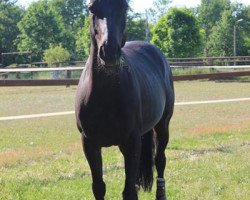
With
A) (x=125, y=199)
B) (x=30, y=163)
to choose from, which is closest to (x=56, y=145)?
(x=30, y=163)

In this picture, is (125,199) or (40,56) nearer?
(125,199)

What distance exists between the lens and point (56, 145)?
7762 millimetres

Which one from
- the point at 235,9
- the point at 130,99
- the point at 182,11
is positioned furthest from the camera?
the point at 235,9

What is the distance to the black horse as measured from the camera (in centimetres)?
272

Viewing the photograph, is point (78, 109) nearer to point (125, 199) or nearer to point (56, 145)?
point (125, 199)

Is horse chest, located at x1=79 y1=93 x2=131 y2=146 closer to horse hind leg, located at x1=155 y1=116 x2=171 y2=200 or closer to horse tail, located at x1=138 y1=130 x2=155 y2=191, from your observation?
horse tail, located at x1=138 y1=130 x2=155 y2=191

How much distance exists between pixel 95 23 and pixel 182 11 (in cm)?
3834

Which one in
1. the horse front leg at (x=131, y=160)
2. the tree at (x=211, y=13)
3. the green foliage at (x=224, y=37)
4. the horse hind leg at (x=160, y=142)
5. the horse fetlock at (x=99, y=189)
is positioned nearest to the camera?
the horse front leg at (x=131, y=160)

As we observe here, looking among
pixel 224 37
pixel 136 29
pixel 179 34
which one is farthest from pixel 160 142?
pixel 224 37

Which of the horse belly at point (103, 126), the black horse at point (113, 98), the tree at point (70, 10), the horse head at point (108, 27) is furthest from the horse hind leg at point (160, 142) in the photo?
the tree at point (70, 10)

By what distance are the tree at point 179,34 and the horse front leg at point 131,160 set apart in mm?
36382

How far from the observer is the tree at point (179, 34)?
39.1 meters

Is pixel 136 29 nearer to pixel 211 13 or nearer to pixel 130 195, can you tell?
pixel 211 13

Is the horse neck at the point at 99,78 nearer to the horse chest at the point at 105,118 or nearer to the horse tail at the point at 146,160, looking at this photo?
the horse chest at the point at 105,118
